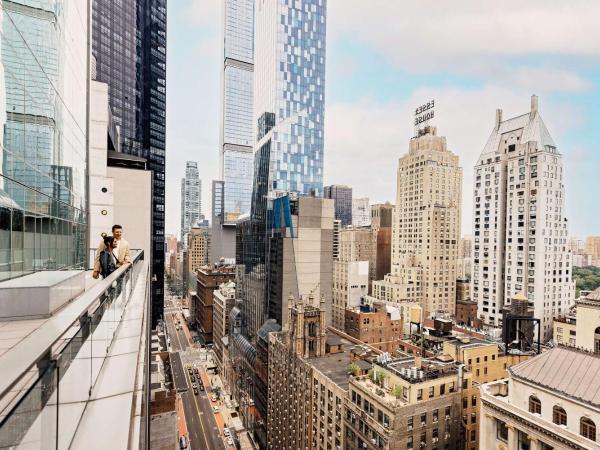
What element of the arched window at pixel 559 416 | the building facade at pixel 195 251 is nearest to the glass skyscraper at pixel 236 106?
the building facade at pixel 195 251

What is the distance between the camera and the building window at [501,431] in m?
21.9

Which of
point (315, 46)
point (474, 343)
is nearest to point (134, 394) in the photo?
point (474, 343)

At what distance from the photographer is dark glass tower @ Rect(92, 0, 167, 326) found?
7281 cm

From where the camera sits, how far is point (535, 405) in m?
20.4

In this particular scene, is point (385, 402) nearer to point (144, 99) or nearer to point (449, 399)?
point (449, 399)

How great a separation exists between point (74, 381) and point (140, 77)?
9872cm

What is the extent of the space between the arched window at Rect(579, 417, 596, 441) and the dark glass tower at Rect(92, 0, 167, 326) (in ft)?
197

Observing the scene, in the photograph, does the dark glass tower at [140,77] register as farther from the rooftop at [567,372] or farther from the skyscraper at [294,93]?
the rooftop at [567,372]

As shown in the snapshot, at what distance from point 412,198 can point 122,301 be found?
325ft

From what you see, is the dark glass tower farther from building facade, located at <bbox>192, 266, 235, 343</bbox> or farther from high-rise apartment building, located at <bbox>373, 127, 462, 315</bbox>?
high-rise apartment building, located at <bbox>373, 127, 462, 315</bbox>

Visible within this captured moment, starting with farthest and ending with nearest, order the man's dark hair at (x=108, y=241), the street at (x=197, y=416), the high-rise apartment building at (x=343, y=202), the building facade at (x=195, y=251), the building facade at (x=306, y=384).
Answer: the high-rise apartment building at (x=343, y=202), the building facade at (x=195, y=251), the street at (x=197, y=416), the building facade at (x=306, y=384), the man's dark hair at (x=108, y=241)

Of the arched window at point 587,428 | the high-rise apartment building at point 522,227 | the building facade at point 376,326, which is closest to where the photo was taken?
the arched window at point 587,428

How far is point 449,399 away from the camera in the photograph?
3012 cm

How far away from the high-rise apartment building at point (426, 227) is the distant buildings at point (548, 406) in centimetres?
6847
